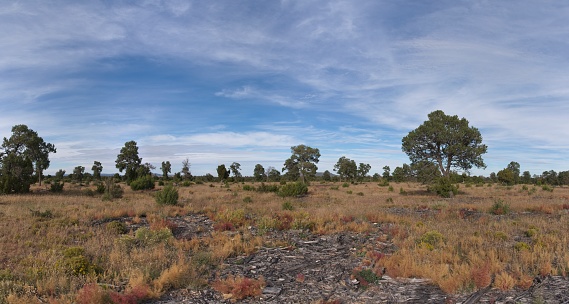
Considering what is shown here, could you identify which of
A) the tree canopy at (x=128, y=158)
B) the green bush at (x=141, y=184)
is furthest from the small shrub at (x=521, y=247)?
the tree canopy at (x=128, y=158)

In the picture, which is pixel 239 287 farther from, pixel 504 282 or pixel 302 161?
pixel 302 161

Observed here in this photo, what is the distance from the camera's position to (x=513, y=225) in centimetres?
1412

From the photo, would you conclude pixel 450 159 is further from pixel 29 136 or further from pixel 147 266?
pixel 29 136

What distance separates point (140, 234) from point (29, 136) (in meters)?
39.9

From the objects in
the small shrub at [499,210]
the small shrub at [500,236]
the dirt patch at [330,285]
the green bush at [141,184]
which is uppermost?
the green bush at [141,184]

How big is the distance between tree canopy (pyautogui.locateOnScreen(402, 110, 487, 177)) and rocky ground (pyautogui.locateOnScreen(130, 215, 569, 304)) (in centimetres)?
2745

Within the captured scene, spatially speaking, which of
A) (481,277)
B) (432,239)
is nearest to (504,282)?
(481,277)

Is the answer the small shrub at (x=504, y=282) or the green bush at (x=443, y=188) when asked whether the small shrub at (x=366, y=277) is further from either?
the green bush at (x=443, y=188)

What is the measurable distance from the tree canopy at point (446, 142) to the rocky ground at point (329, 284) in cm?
2745

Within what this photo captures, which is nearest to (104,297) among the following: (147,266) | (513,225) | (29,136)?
(147,266)

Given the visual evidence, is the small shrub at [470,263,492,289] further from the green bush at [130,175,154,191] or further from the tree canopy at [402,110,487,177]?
the green bush at [130,175,154,191]

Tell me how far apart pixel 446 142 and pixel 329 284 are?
107 feet

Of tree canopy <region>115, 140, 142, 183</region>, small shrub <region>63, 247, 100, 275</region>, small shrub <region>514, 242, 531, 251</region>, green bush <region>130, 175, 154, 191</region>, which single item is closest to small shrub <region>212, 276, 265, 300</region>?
small shrub <region>63, 247, 100, 275</region>

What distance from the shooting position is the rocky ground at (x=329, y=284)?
265 inches
